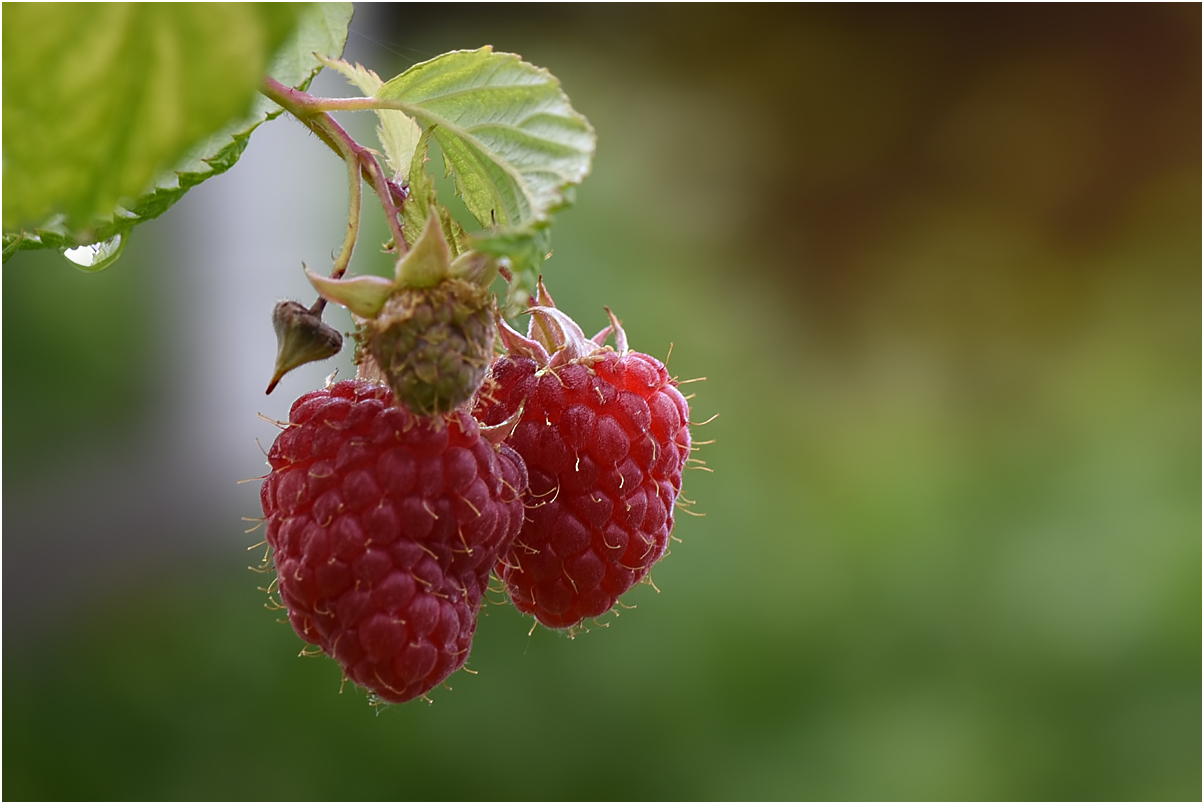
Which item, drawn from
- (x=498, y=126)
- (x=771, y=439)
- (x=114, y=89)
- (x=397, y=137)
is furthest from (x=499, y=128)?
(x=771, y=439)

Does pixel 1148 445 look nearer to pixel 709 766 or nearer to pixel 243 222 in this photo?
pixel 709 766

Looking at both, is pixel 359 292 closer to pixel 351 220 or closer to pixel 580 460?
pixel 351 220

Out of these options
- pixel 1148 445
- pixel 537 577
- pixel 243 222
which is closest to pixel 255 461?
pixel 243 222

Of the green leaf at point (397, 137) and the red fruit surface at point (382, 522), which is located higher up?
the green leaf at point (397, 137)

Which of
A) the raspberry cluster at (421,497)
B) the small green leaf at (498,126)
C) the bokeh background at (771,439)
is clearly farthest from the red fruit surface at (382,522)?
the bokeh background at (771,439)

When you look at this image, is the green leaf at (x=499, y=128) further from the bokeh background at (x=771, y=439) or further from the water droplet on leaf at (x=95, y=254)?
the bokeh background at (x=771, y=439)

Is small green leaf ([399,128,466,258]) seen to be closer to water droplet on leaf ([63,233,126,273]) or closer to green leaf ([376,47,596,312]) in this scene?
green leaf ([376,47,596,312])

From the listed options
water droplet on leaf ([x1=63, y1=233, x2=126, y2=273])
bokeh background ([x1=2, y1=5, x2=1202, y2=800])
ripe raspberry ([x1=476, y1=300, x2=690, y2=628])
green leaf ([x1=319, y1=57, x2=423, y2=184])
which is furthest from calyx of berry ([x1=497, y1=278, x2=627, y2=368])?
bokeh background ([x1=2, y1=5, x2=1202, y2=800])
